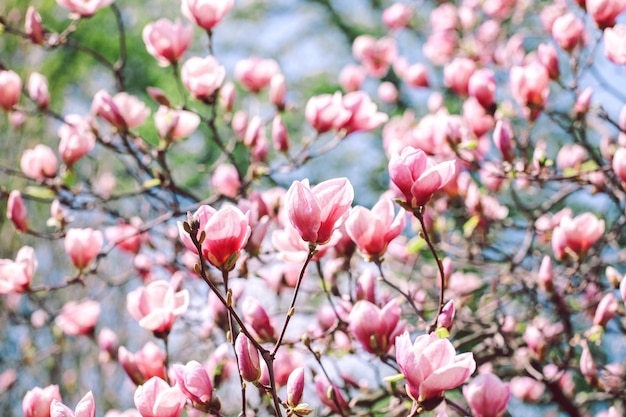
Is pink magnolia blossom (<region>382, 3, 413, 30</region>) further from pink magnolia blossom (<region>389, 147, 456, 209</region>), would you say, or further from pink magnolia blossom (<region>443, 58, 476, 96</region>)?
pink magnolia blossom (<region>389, 147, 456, 209</region>)

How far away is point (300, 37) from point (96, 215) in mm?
2820

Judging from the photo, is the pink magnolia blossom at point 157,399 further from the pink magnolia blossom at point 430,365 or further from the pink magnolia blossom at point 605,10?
the pink magnolia blossom at point 605,10

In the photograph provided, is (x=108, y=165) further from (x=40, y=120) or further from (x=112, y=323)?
(x=112, y=323)

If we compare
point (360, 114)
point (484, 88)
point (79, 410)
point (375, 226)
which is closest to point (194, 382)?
point (79, 410)

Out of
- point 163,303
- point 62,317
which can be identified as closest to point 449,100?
point 62,317

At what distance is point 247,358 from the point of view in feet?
3.05

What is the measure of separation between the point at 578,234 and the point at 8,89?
5.49 ft

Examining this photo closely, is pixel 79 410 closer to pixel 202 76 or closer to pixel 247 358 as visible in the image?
pixel 247 358

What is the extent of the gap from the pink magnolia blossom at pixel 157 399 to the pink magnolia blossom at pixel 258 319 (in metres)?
0.35

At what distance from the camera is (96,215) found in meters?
5.27

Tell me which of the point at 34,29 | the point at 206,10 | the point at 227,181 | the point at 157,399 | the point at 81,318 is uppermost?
the point at 206,10

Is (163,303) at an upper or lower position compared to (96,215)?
upper

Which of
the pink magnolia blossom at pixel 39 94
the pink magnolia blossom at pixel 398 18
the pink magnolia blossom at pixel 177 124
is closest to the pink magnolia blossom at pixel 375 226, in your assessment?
the pink magnolia blossom at pixel 177 124

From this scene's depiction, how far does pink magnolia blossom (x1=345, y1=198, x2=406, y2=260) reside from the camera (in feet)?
3.80
